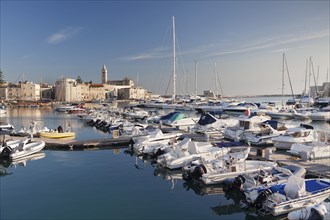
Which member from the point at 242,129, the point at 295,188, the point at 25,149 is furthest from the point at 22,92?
the point at 295,188

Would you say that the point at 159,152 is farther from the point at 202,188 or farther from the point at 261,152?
the point at 261,152

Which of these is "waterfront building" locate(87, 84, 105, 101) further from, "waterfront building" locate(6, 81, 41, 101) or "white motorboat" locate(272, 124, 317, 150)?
"white motorboat" locate(272, 124, 317, 150)

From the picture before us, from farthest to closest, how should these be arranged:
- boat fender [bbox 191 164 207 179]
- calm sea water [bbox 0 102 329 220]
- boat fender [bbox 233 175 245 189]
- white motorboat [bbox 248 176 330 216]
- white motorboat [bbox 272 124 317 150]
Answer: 1. white motorboat [bbox 272 124 317 150]
2. boat fender [bbox 191 164 207 179]
3. boat fender [bbox 233 175 245 189]
4. calm sea water [bbox 0 102 329 220]
5. white motorboat [bbox 248 176 330 216]

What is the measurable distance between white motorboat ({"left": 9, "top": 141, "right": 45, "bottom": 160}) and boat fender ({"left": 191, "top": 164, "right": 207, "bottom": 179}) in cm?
1293

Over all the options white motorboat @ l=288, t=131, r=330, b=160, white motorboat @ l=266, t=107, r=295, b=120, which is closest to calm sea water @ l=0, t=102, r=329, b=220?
white motorboat @ l=288, t=131, r=330, b=160

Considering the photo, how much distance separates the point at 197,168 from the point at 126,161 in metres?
7.24

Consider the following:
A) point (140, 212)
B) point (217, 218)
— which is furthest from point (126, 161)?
point (217, 218)

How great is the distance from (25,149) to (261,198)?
17.5m

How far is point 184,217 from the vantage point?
11.9 metres

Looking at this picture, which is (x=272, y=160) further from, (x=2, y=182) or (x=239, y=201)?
(x=2, y=182)

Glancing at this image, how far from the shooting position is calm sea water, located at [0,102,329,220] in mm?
12305

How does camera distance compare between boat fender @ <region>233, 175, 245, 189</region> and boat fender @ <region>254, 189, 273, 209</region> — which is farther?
boat fender @ <region>233, 175, 245, 189</region>

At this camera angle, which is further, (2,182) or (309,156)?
(309,156)

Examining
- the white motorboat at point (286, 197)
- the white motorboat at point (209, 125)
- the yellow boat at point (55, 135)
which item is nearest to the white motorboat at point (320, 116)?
the white motorboat at point (209, 125)
